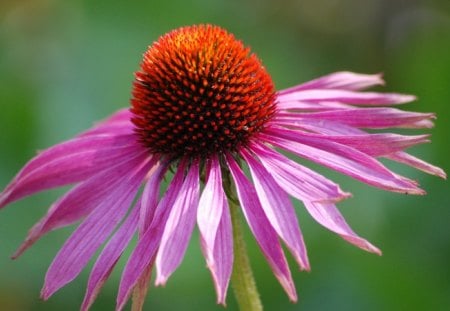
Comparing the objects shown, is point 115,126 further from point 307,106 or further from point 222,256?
point 222,256

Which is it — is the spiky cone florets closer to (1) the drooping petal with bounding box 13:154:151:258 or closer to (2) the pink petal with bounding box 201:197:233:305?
(1) the drooping petal with bounding box 13:154:151:258

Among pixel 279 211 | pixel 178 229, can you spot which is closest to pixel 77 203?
pixel 178 229

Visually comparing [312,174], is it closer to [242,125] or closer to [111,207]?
[242,125]

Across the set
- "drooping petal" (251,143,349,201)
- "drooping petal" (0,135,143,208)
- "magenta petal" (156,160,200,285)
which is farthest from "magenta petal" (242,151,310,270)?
"drooping petal" (0,135,143,208)

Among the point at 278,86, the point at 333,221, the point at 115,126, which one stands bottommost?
the point at 278,86

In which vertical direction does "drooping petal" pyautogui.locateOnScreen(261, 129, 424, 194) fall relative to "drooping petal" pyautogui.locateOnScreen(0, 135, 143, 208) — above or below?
below

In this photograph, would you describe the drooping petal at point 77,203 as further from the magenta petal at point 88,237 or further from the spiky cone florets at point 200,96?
the spiky cone florets at point 200,96

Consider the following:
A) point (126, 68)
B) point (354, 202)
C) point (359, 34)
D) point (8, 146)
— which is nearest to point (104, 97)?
point (126, 68)
